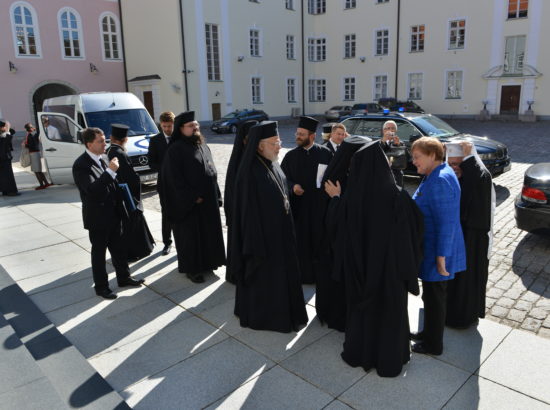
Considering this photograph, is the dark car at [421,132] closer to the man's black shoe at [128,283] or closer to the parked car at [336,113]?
the man's black shoe at [128,283]

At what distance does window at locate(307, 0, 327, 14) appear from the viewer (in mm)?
38250

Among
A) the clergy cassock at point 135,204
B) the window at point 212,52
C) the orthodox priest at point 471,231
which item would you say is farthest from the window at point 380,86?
the orthodox priest at point 471,231

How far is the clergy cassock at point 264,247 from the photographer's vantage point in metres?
4.13

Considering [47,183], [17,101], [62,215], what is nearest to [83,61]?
[17,101]

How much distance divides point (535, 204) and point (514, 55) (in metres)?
29.3

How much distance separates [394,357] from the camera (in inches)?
139

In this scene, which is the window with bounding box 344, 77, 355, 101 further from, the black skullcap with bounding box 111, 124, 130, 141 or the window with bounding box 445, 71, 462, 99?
the black skullcap with bounding box 111, 124, 130, 141

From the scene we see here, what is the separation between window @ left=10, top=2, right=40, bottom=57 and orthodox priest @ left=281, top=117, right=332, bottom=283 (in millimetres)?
27901

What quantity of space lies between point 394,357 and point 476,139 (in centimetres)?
910

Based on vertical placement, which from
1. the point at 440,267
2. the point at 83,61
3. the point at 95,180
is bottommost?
the point at 440,267

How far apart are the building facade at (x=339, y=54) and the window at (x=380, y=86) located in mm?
81

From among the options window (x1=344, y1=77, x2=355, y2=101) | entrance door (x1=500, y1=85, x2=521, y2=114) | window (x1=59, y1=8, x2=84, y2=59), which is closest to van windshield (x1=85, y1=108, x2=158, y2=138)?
window (x1=59, y1=8, x2=84, y2=59)

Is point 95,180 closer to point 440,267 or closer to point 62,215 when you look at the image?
point 440,267

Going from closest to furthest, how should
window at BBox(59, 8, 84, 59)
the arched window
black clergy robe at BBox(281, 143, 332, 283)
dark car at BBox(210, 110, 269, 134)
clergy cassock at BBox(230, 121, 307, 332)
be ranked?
clergy cassock at BBox(230, 121, 307, 332) < black clergy robe at BBox(281, 143, 332, 283) < dark car at BBox(210, 110, 269, 134) < window at BBox(59, 8, 84, 59) < the arched window
